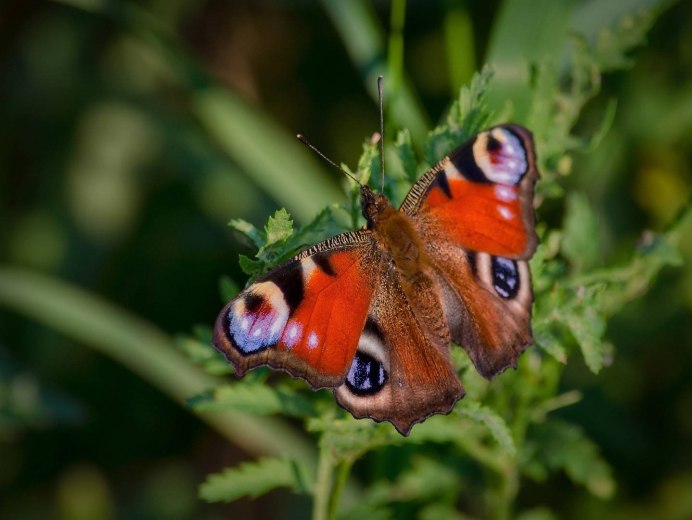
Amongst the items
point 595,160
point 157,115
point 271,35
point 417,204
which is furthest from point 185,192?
point 417,204

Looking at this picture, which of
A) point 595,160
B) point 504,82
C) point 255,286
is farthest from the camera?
point 595,160

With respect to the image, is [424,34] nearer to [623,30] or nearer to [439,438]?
[623,30]

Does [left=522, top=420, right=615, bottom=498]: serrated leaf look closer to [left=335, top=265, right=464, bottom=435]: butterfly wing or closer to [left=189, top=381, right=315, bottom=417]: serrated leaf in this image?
[left=335, top=265, right=464, bottom=435]: butterfly wing

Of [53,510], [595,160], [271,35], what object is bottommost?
[53,510]

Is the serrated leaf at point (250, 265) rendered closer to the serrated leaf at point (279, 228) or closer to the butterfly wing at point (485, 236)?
the serrated leaf at point (279, 228)

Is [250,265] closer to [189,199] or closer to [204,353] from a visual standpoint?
[204,353]

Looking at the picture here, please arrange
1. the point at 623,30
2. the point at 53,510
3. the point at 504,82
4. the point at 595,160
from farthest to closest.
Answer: the point at 53,510 → the point at 595,160 → the point at 504,82 → the point at 623,30

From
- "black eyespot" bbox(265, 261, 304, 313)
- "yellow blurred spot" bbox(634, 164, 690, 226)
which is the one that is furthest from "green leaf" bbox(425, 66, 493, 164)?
"yellow blurred spot" bbox(634, 164, 690, 226)

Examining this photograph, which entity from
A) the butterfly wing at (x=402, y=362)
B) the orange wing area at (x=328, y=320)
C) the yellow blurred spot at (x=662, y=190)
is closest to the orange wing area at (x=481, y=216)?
the butterfly wing at (x=402, y=362)
